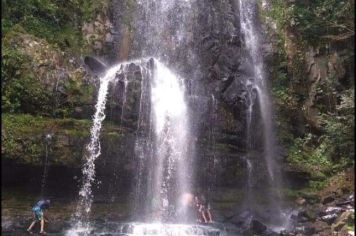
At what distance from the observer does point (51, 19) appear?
57.1 ft

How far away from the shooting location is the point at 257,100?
61.5ft

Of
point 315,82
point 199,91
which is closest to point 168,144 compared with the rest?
point 199,91

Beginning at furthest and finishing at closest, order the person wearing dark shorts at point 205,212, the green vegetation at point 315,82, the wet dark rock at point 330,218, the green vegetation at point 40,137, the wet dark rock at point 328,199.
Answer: the green vegetation at point 315,82 → the wet dark rock at point 328,199 → the person wearing dark shorts at point 205,212 → the wet dark rock at point 330,218 → the green vegetation at point 40,137

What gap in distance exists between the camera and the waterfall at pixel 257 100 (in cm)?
1734

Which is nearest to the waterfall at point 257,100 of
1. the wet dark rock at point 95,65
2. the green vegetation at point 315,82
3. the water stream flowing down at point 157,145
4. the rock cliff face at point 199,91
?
the rock cliff face at point 199,91

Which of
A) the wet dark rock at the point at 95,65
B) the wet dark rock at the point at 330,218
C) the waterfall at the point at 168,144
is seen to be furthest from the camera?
the wet dark rock at the point at 95,65

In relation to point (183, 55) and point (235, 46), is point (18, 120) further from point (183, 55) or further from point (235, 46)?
point (235, 46)

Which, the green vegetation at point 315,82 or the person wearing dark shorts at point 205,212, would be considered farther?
the green vegetation at point 315,82

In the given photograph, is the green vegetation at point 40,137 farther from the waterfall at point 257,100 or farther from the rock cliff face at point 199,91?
the waterfall at point 257,100

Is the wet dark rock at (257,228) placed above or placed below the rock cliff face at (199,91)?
below

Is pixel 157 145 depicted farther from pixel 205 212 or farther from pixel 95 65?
pixel 95 65

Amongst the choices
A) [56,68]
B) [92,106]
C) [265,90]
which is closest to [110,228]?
[92,106]

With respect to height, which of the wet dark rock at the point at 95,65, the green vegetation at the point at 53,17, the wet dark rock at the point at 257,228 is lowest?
the wet dark rock at the point at 257,228

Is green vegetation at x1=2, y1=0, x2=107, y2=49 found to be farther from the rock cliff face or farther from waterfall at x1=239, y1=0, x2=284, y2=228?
waterfall at x1=239, y1=0, x2=284, y2=228
